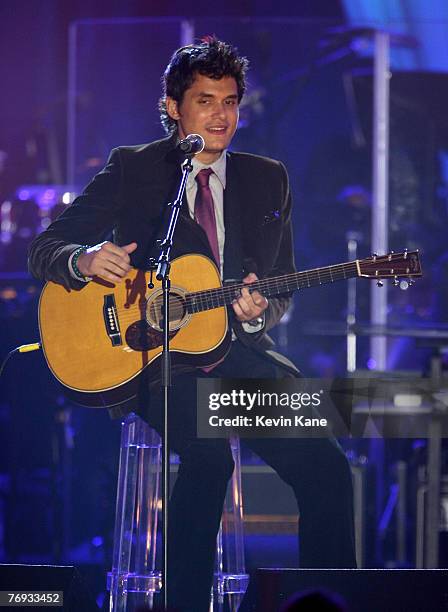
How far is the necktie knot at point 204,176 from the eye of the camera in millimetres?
4492

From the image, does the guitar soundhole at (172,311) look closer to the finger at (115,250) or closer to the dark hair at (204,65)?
the finger at (115,250)

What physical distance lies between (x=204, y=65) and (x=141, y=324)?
3.65 ft

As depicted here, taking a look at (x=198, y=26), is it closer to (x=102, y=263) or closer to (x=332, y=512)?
(x=102, y=263)

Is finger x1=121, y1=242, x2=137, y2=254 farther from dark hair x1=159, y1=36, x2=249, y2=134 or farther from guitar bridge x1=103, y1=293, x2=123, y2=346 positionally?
dark hair x1=159, y1=36, x2=249, y2=134

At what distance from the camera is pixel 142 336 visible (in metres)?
4.18

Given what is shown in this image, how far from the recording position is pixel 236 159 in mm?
4574

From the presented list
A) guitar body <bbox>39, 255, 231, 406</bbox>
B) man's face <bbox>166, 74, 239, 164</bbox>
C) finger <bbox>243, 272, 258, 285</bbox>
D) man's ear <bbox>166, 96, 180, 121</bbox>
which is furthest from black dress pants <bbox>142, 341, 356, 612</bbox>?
man's ear <bbox>166, 96, 180, 121</bbox>

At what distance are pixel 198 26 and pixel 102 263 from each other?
2.28 meters

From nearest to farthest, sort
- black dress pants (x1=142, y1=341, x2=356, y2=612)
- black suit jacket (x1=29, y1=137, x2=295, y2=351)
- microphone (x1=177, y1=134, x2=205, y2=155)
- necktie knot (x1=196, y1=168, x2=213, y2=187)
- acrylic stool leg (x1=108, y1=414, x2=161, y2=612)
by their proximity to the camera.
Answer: microphone (x1=177, y1=134, x2=205, y2=155)
black dress pants (x1=142, y1=341, x2=356, y2=612)
acrylic stool leg (x1=108, y1=414, x2=161, y2=612)
black suit jacket (x1=29, y1=137, x2=295, y2=351)
necktie knot (x1=196, y1=168, x2=213, y2=187)

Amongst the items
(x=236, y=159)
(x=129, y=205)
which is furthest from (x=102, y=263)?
(x=236, y=159)

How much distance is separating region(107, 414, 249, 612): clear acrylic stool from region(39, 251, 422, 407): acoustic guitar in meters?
0.22

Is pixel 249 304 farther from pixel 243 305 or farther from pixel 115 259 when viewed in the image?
pixel 115 259

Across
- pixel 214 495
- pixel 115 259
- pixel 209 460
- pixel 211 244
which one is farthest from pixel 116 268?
pixel 214 495

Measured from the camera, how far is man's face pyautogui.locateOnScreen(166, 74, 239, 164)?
14.5 ft
